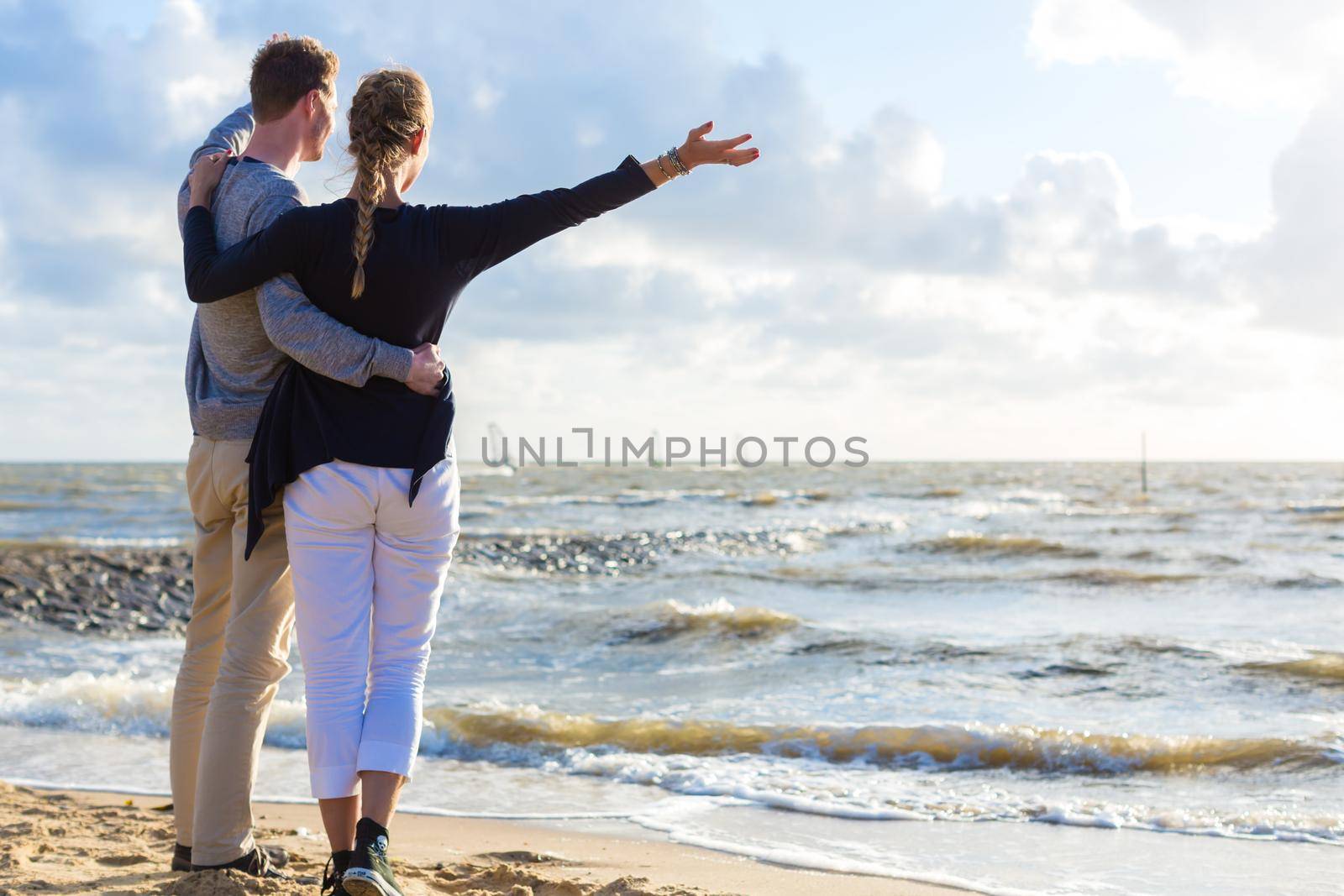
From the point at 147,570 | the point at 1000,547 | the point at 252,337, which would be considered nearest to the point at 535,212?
the point at 252,337

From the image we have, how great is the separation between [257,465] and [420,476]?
1.22ft

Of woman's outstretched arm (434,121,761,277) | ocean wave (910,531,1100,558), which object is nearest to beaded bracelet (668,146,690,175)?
woman's outstretched arm (434,121,761,277)

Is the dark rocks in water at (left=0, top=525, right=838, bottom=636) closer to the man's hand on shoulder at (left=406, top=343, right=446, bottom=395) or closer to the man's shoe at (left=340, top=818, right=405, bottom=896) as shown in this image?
the man's shoe at (left=340, top=818, right=405, bottom=896)

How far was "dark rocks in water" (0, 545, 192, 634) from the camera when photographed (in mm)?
9281

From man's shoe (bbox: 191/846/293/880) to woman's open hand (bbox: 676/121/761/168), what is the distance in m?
1.98

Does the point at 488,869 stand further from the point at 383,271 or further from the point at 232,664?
the point at 383,271

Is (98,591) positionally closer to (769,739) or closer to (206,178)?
(769,739)

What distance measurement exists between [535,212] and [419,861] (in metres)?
2.16

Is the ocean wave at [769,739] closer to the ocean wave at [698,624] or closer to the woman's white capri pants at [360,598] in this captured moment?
the ocean wave at [698,624]

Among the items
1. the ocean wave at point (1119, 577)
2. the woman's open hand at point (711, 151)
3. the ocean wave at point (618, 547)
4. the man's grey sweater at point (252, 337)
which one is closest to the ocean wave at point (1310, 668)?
the ocean wave at point (1119, 577)

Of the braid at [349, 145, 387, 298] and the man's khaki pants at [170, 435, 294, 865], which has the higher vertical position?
the braid at [349, 145, 387, 298]

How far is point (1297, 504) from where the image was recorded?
27.9m

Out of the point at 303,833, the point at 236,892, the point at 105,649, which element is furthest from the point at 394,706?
the point at 105,649

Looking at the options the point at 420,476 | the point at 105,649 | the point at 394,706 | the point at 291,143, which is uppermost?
the point at 291,143
